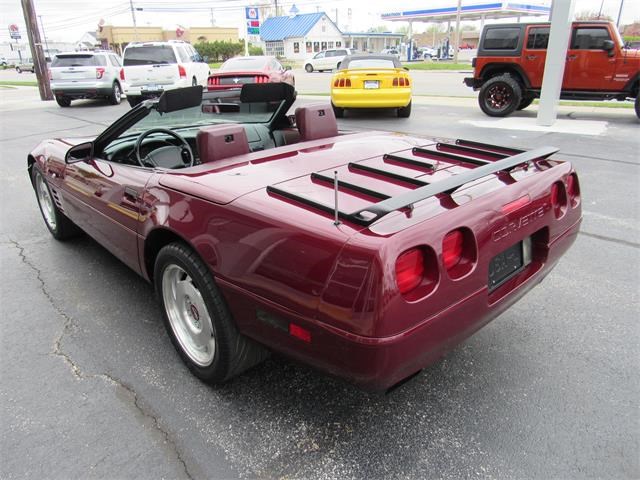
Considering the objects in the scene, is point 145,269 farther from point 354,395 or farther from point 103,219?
point 354,395

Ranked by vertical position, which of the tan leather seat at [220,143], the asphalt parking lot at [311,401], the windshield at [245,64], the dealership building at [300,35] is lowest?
the asphalt parking lot at [311,401]

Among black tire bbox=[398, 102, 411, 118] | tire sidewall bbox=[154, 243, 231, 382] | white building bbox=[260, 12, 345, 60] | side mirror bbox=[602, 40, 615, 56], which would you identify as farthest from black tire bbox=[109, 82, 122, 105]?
white building bbox=[260, 12, 345, 60]

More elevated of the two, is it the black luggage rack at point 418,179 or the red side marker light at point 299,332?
the black luggage rack at point 418,179

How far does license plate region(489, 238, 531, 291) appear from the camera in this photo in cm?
207

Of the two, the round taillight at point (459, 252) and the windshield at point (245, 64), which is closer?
the round taillight at point (459, 252)

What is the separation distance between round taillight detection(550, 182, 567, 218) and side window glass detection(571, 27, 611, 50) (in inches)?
377

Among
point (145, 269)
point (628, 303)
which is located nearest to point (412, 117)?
point (628, 303)

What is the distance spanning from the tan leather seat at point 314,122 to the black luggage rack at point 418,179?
0.71 meters

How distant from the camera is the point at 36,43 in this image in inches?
717

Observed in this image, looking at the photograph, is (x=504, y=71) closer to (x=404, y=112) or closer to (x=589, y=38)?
(x=589, y=38)

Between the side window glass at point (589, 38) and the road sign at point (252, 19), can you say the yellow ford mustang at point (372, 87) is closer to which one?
the side window glass at point (589, 38)

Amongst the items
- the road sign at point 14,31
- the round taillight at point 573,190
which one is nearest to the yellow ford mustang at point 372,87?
the round taillight at point 573,190

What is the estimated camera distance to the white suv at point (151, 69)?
47.4 feet

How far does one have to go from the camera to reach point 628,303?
317 centimetres
